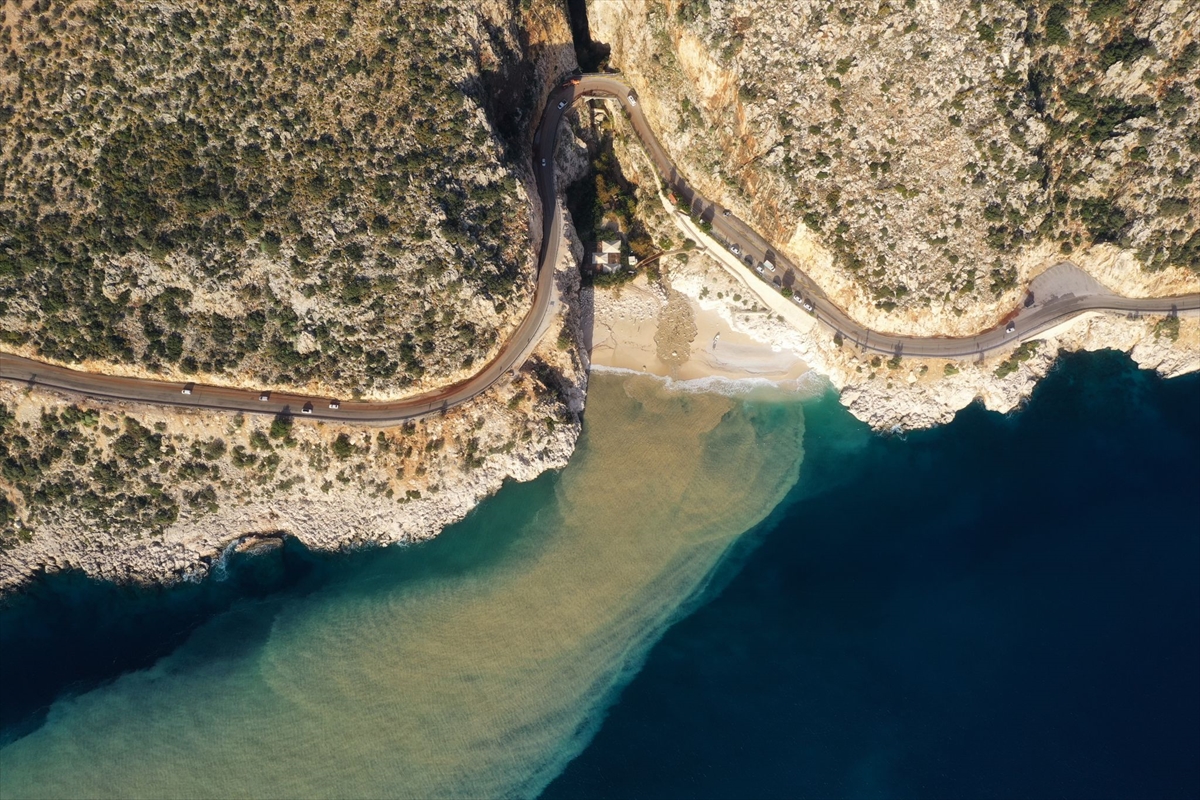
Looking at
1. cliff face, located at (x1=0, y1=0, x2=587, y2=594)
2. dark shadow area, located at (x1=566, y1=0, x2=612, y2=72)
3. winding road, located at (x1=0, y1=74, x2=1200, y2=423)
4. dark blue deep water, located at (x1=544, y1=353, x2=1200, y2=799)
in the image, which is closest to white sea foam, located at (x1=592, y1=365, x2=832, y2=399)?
dark blue deep water, located at (x1=544, y1=353, x2=1200, y2=799)

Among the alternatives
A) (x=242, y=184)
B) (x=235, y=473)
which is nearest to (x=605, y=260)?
(x=242, y=184)

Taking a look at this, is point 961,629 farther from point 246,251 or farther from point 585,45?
point 246,251

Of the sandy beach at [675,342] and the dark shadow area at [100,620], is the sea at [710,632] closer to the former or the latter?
the dark shadow area at [100,620]

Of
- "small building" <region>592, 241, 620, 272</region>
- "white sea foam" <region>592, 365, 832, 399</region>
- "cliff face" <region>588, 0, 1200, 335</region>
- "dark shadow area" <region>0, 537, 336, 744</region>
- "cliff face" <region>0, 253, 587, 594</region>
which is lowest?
"dark shadow area" <region>0, 537, 336, 744</region>

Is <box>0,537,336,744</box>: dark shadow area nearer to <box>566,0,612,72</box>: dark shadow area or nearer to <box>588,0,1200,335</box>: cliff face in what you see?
<box>566,0,612,72</box>: dark shadow area

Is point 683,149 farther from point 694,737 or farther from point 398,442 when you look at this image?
point 694,737

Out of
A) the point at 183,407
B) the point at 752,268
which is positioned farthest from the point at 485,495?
the point at 752,268
